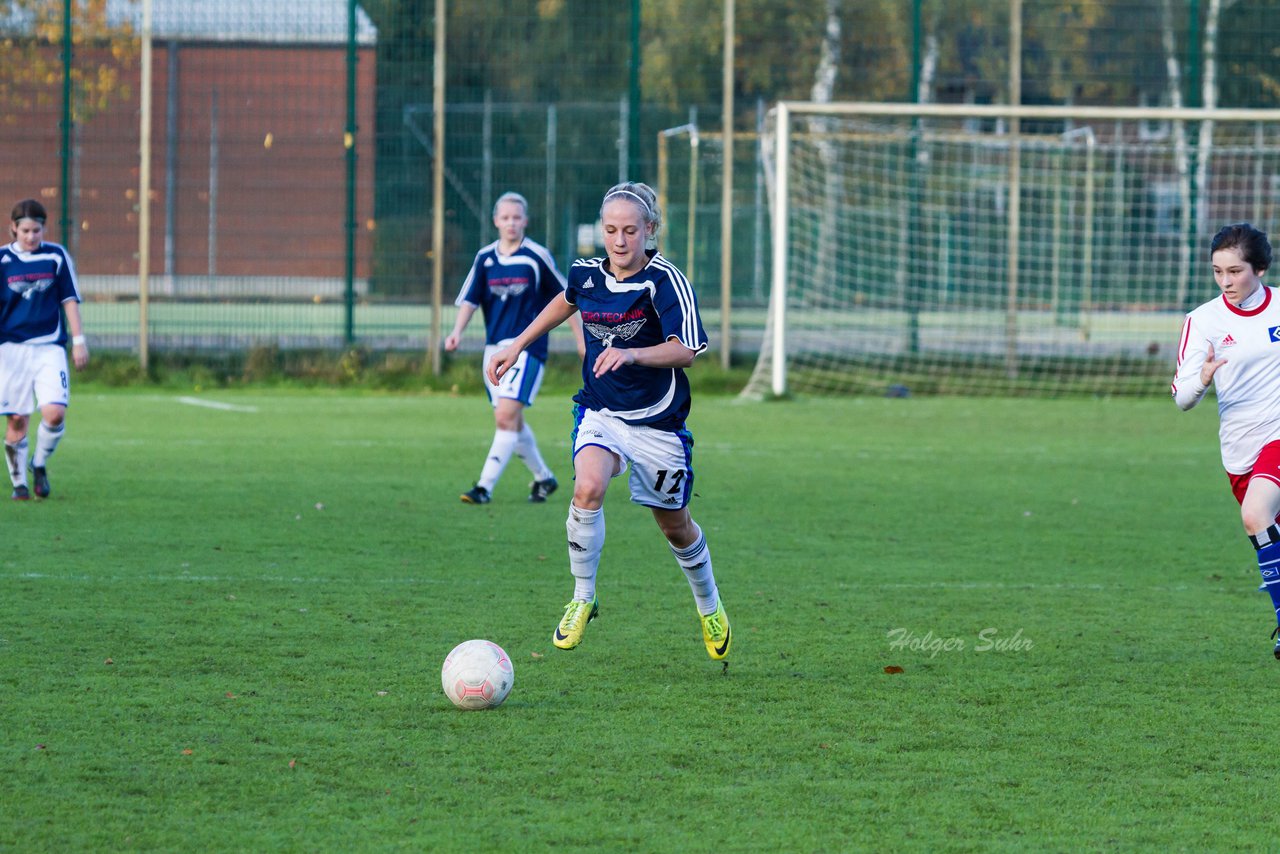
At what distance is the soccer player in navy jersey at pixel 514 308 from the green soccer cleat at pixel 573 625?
4.48 metres

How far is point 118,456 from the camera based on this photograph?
12445 millimetres

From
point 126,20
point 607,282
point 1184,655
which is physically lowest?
point 1184,655

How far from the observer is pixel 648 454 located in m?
6.07

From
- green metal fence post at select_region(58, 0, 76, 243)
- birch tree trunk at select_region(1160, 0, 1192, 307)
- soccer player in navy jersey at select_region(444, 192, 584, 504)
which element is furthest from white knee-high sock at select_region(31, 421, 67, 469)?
birch tree trunk at select_region(1160, 0, 1192, 307)

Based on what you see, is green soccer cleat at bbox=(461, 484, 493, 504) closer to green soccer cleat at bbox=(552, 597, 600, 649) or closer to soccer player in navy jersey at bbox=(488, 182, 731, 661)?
soccer player in navy jersey at bbox=(488, 182, 731, 661)

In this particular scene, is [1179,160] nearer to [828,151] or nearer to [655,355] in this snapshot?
[828,151]

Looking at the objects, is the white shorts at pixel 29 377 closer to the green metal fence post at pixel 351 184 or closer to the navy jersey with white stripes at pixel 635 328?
the navy jersey with white stripes at pixel 635 328

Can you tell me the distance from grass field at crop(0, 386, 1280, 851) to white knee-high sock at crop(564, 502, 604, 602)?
260 millimetres

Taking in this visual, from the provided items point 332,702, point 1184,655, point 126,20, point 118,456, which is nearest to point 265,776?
point 332,702

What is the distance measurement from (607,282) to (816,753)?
211cm

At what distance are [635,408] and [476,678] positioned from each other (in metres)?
1.35

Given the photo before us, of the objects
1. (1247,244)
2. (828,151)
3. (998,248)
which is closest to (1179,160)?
(998,248)

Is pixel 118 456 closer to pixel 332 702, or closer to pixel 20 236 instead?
pixel 20 236

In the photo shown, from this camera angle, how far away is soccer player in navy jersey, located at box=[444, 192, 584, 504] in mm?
10609
